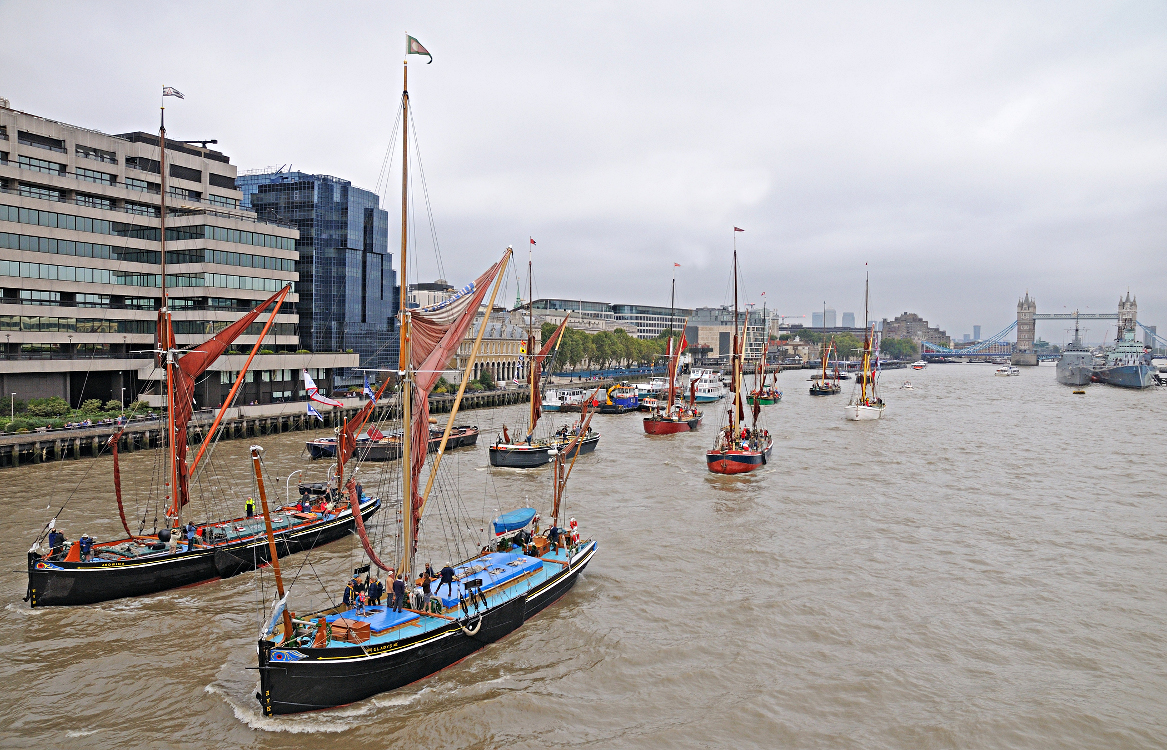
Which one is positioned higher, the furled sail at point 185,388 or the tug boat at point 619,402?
the furled sail at point 185,388

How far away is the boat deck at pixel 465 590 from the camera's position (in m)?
19.9

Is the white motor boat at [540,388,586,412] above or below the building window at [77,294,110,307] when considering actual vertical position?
below

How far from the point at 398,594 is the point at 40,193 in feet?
212

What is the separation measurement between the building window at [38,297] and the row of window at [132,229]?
5.77 meters

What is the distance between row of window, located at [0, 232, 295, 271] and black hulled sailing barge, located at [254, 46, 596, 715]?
56843 mm

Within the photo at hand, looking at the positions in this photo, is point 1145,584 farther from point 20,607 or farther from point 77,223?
point 77,223

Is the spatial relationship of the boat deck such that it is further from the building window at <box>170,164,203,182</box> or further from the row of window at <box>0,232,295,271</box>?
the building window at <box>170,164,203,182</box>

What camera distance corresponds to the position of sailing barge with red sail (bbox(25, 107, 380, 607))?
2462 cm

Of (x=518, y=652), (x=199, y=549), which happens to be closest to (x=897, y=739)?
(x=518, y=652)

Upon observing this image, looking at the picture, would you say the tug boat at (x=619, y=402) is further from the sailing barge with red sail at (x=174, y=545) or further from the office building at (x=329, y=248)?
the sailing barge with red sail at (x=174, y=545)

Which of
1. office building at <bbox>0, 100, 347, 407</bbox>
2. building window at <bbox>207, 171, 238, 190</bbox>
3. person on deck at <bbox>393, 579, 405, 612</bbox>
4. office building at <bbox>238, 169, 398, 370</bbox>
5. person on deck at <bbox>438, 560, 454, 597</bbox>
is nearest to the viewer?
person on deck at <bbox>393, 579, 405, 612</bbox>

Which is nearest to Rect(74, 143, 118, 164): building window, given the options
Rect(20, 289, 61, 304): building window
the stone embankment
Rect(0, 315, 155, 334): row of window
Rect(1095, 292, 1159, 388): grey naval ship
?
Rect(20, 289, 61, 304): building window

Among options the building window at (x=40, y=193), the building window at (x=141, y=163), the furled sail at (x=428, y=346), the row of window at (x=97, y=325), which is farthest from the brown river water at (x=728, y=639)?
the building window at (x=141, y=163)

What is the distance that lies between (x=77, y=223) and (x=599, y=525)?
191ft
